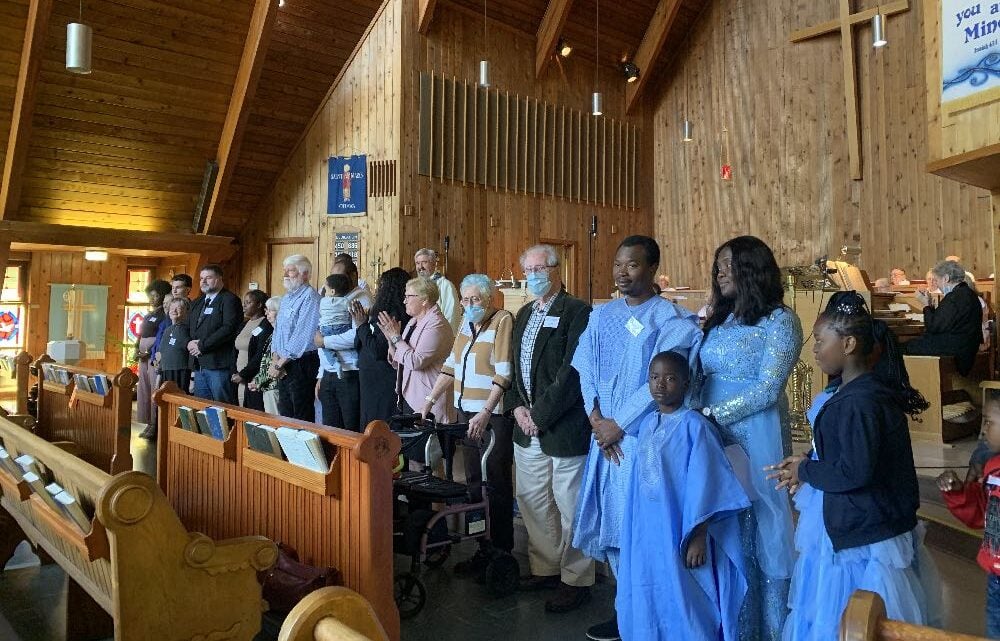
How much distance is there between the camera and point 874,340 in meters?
2.01

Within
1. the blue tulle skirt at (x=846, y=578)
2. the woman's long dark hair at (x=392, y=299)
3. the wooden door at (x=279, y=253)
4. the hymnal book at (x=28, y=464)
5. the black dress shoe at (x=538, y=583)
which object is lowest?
the black dress shoe at (x=538, y=583)

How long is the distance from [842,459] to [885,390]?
0.20m

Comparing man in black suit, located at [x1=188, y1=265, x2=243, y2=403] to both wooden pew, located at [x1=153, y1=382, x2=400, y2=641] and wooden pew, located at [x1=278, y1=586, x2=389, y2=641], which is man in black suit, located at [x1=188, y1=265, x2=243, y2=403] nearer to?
Result: wooden pew, located at [x1=153, y1=382, x2=400, y2=641]

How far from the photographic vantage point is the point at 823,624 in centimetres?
194

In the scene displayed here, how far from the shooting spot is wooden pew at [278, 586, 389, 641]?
3.59 ft

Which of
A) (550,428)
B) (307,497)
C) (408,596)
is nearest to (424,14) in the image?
(550,428)

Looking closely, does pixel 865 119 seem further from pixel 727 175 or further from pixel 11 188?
pixel 11 188

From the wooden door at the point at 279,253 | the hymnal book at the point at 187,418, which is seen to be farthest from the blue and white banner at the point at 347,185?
the hymnal book at the point at 187,418

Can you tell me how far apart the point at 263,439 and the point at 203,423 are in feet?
1.77

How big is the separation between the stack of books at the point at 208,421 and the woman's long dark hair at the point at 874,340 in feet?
7.10

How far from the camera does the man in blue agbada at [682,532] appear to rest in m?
2.23

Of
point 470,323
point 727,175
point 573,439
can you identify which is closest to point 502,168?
point 727,175

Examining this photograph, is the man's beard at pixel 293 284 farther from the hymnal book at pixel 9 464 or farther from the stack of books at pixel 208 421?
the hymnal book at pixel 9 464

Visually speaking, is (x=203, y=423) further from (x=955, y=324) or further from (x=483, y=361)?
(x=955, y=324)
